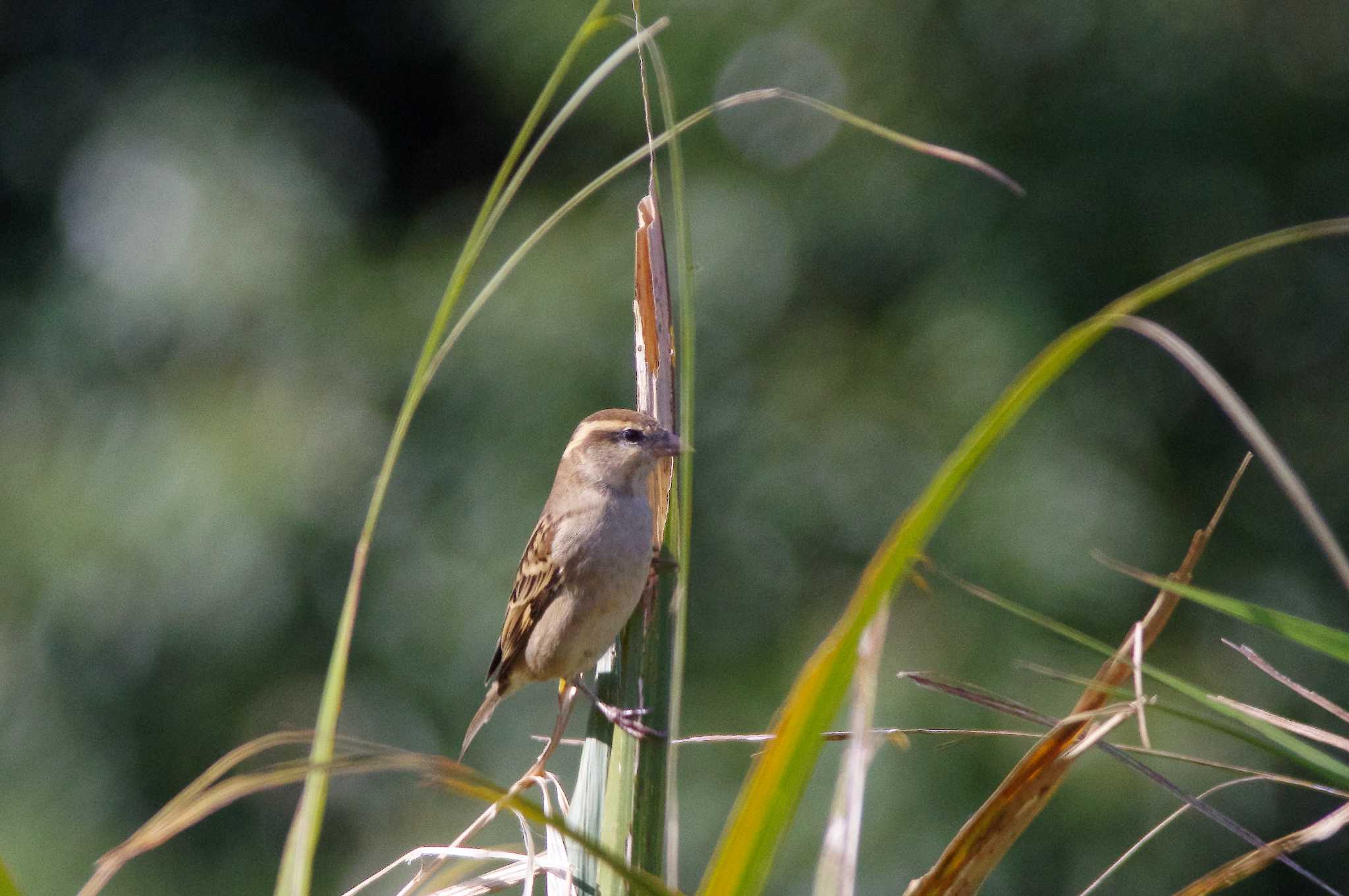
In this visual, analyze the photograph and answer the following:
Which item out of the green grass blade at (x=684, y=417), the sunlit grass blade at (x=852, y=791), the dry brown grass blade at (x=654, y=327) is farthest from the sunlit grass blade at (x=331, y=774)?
the dry brown grass blade at (x=654, y=327)

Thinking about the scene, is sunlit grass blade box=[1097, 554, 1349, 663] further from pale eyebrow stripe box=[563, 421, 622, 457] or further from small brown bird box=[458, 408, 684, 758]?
pale eyebrow stripe box=[563, 421, 622, 457]

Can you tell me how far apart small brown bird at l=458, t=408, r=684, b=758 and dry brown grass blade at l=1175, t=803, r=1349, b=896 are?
164 cm

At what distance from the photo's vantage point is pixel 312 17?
8094 millimetres

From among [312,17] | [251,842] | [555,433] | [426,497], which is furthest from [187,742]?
[312,17]

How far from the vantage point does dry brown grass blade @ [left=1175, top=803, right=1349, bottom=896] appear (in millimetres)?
1360

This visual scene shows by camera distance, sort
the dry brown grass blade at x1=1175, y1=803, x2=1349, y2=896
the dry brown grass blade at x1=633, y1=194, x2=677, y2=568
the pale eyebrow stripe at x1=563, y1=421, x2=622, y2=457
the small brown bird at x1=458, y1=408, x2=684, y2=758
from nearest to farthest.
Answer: the dry brown grass blade at x1=1175, y1=803, x2=1349, y2=896, the dry brown grass blade at x1=633, y1=194, x2=677, y2=568, the small brown bird at x1=458, y1=408, x2=684, y2=758, the pale eyebrow stripe at x1=563, y1=421, x2=622, y2=457

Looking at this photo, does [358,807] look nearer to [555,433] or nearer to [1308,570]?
[555,433]

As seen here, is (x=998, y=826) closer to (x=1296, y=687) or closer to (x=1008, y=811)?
(x=1008, y=811)

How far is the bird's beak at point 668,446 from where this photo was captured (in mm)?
2383

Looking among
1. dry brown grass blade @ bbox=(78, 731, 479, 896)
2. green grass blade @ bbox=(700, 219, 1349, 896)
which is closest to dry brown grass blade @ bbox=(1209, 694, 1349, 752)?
green grass blade @ bbox=(700, 219, 1349, 896)

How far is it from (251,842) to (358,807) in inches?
24.0

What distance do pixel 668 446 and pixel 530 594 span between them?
1.31 meters

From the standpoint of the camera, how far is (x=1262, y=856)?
1365 mm

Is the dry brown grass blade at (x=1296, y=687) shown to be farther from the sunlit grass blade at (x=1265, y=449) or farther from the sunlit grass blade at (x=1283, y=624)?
the sunlit grass blade at (x=1265, y=449)
